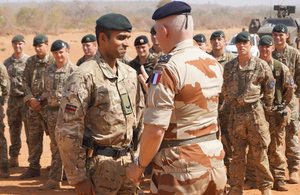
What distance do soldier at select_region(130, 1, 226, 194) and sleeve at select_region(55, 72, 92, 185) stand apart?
20.4 inches

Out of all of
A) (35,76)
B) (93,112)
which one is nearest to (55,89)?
(35,76)

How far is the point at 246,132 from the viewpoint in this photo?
19.9 ft

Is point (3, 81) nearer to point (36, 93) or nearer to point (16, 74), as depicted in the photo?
point (36, 93)

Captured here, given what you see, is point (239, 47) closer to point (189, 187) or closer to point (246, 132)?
point (246, 132)

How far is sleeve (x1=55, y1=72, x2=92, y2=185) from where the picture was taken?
315 cm

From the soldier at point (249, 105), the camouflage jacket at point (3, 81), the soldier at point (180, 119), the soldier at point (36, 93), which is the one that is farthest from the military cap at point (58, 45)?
the soldier at point (180, 119)

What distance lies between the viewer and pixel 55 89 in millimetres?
6570

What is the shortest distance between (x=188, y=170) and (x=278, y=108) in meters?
4.13

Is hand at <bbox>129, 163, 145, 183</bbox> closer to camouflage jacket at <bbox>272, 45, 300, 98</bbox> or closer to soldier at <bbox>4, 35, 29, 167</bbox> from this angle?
camouflage jacket at <bbox>272, 45, 300, 98</bbox>

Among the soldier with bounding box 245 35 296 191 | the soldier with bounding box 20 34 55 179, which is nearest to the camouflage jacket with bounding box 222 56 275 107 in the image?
the soldier with bounding box 245 35 296 191

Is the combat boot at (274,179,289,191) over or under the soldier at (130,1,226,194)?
under

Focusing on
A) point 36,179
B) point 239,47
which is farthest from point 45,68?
point 239,47

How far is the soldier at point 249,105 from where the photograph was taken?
5.89 meters

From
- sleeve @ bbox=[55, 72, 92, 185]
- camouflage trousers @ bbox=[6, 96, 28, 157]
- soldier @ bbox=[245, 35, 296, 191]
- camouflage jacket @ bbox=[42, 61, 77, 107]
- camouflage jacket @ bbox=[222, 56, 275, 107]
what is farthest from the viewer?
camouflage trousers @ bbox=[6, 96, 28, 157]
